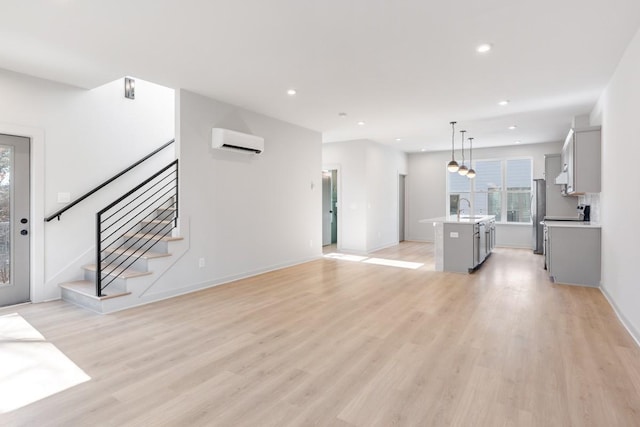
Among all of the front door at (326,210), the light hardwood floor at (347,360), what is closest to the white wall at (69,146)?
the light hardwood floor at (347,360)

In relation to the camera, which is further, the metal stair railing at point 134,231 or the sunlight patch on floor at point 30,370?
the metal stair railing at point 134,231

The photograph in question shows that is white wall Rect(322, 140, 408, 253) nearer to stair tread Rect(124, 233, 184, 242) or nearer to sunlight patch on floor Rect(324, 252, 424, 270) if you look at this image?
sunlight patch on floor Rect(324, 252, 424, 270)

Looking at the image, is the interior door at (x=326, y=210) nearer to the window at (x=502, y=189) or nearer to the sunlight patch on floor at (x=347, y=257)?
the sunlight patch on floor at (x=347, y=257)

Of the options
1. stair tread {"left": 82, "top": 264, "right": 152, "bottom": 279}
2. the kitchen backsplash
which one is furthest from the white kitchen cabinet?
stair tread {"left": 82, "top": 264, "right": 152, "bottom": 279}

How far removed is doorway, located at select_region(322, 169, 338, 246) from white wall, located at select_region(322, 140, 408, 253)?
0.75 metres

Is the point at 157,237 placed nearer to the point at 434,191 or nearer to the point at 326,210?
the point at 326,210

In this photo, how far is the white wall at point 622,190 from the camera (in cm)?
314

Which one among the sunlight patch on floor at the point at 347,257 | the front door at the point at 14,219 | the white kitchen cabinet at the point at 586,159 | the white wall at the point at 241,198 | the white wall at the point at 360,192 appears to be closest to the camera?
the front door at the point at 14,219

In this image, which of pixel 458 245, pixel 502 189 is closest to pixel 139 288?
pixel 458 245

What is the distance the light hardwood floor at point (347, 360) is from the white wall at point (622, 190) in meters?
0.31

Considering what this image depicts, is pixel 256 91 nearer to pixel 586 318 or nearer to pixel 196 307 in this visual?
pixel 196 307

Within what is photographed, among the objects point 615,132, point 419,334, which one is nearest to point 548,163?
point 615,132

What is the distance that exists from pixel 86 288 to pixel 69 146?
1.82 meters

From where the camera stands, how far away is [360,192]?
820 cm
